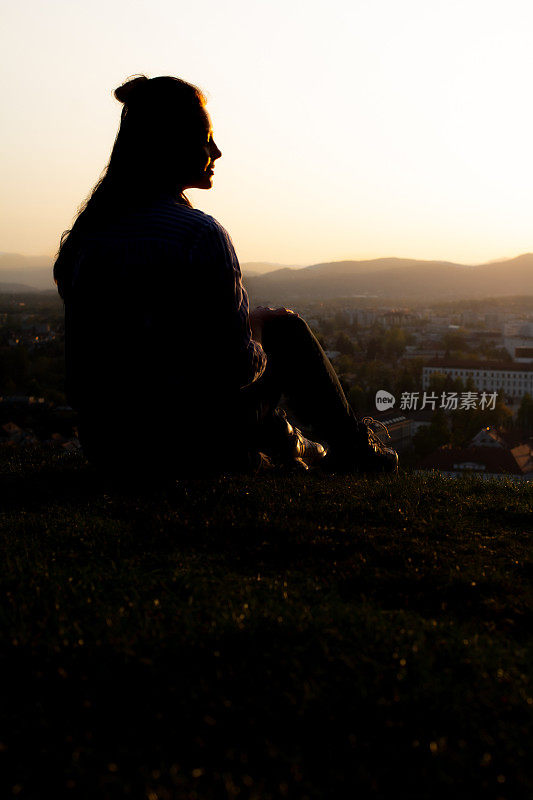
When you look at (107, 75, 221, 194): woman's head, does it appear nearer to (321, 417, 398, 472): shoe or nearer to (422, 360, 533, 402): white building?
(321, 417, 398, 472): shoe

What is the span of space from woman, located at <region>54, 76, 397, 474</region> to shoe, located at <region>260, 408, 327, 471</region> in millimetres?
250

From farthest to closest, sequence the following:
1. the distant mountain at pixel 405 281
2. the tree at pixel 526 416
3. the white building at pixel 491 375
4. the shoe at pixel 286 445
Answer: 1. the distant mountain at pixel 405 281
2. the white building at pixel 491 375
3. the tree at pixel 526 416
4. the shoe at pixel 286 445

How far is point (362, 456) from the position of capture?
11.7 feet

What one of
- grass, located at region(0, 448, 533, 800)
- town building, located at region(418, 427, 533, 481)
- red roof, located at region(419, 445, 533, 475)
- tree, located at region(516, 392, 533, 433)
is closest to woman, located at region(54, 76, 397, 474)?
grass, located at region(0, 448, 533, 800)

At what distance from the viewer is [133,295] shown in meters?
2.63

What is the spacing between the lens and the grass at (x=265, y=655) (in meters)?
1.36

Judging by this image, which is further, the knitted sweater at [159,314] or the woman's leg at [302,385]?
the woman's leg at [302,385]

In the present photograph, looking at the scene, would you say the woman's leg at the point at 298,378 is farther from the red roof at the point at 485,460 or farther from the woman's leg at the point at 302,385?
the red roof at the point at 485,460

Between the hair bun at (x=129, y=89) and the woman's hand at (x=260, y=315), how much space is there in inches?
37.1

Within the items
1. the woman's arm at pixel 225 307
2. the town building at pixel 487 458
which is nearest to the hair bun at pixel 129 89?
the woman's arm at pixel 225 307

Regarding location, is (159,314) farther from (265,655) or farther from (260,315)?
(265,655)

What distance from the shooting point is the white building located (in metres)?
51.6

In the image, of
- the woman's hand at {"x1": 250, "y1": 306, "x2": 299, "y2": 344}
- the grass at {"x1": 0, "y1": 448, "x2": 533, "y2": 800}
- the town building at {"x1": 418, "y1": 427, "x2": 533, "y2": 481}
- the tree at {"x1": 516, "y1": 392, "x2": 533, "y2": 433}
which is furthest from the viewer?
the tree at {"x1": 516, "y1": 392, "x2": 533, "y2": 433}

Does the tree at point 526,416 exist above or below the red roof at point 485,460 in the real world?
below
